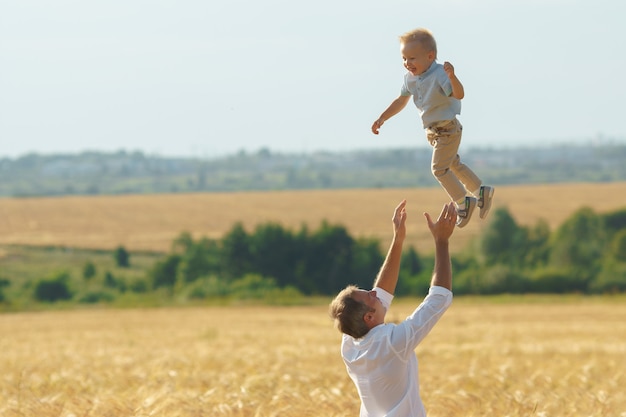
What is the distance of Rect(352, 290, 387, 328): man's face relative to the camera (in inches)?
325

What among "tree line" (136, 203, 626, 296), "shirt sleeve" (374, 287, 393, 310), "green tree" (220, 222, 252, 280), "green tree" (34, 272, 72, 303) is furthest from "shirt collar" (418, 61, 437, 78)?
"green tree" (220, 222, 252, 280)

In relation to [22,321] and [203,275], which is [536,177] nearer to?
[203,275]

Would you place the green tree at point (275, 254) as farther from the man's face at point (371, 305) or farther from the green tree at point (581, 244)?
the man's face at point (371, 305)

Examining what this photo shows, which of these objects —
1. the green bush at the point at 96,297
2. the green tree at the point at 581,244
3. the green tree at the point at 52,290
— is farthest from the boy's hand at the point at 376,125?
the green tree at the point at 52,290

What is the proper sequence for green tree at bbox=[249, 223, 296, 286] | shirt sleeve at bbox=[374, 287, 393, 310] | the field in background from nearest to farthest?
shirt sleeve at bbox=[374, 287, 393, 310] < green tree at bbox=[249, 223, 296, 286] < the field in background

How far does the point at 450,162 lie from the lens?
8.07 m

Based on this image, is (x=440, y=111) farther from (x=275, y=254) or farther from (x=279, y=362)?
(x=275, y=254)

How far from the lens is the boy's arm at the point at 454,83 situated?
7578mm

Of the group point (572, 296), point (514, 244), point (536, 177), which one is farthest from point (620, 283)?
point (536, 177)

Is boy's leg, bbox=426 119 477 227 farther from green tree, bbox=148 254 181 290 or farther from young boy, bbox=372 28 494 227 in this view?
green tree, bbox=148 254 181 290

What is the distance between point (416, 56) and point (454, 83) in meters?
0.32

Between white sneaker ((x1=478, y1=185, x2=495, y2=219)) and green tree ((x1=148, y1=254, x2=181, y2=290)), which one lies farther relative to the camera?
green tree ((x1=148, y1=254, x2=181, y2=290))

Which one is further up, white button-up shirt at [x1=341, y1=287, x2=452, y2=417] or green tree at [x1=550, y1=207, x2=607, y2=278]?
white button-up shirt at [x1=341, y1=287, x2=452, y2=417]

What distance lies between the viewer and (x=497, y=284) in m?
71.1
